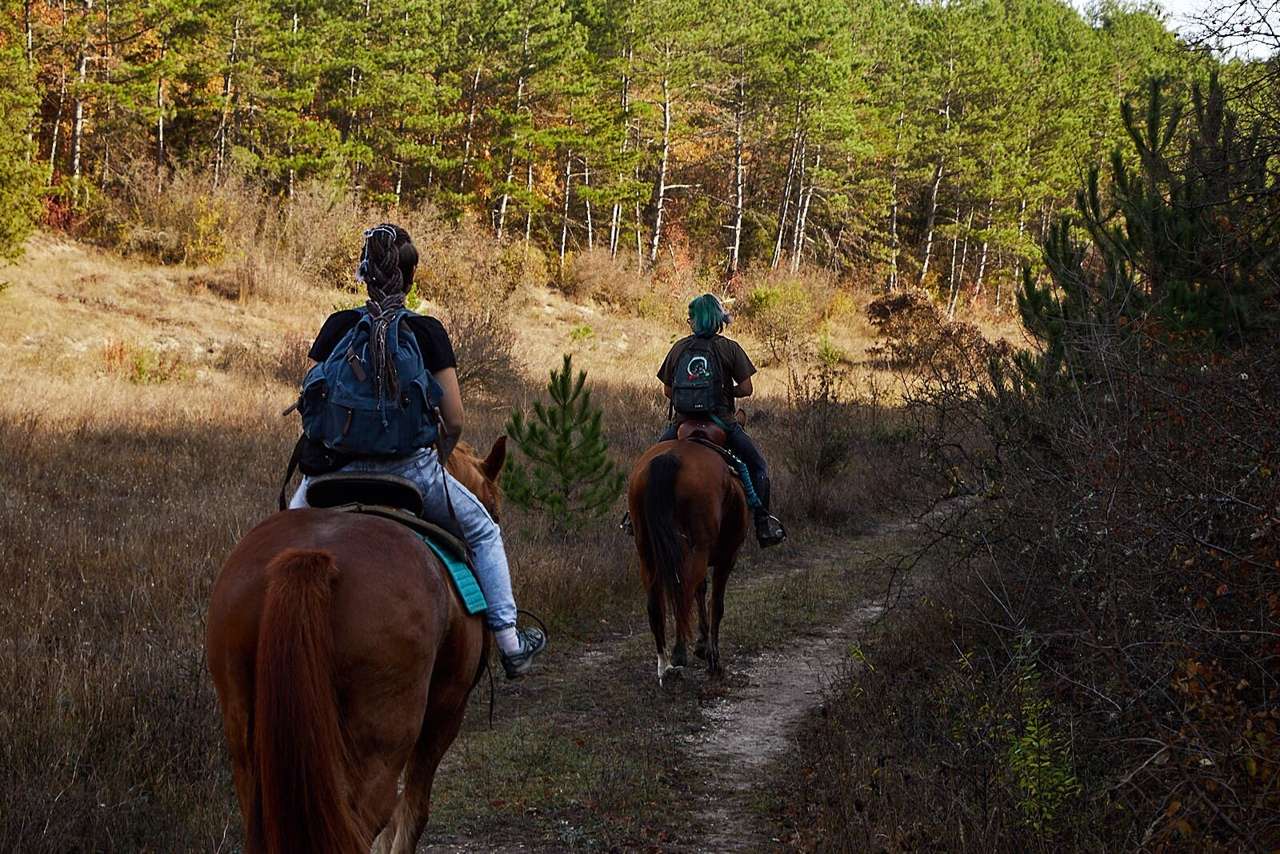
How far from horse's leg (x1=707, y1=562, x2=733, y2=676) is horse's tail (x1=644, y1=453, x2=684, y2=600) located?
80 cm

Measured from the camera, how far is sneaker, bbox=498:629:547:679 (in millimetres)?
4094

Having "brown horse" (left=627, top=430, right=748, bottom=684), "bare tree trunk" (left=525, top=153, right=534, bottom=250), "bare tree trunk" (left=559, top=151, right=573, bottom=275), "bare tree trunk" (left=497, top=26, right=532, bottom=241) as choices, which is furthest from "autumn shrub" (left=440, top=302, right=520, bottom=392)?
"bare tree trunk" (left=559, top=151, right=573, bottom=275)

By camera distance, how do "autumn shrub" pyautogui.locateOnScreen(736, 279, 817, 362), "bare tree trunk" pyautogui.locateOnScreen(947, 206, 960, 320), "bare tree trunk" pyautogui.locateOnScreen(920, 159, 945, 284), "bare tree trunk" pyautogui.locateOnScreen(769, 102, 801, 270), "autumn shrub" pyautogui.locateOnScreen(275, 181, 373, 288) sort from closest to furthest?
"autumn shrub" pyautogui.locateOnScreen(275, 181, 373, 288) < "autumn shrub" pyautogui.locateOnScreen(736, 279, 817, 362) < "bare tree trunk" pyautogui.locateOnScreen(769, 102, 801, 270) < "bare tree trunk" pyautogui.locateOnScreen(920, 159, 945, 284) < "bare tree trunk" pyautogui.locateOnScreen(947, 206, 960, 320)

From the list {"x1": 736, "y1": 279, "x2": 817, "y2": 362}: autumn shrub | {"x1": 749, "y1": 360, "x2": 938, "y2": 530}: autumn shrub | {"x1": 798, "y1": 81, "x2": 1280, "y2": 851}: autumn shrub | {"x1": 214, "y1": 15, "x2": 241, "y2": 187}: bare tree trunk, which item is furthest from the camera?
{"x1": 214, "y1": 15, "x2": 241, "y2": 187}: bare tree trunk

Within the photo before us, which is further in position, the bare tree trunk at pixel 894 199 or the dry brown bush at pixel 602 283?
the bare tree trunk at pixel 894 199

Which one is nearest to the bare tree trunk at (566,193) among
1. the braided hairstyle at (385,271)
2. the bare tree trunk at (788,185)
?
the bare tree trunk at (788,185)

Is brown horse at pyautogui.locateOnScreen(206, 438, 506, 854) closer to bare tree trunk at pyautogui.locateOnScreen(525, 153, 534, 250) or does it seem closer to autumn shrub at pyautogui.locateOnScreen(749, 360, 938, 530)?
autumn shrub at pyautogui.locateOnScreen(749, 360, 938, 530)

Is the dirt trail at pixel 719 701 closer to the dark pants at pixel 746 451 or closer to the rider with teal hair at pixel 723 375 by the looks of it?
the dark pants at pixel 746 451

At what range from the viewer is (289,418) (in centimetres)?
1550

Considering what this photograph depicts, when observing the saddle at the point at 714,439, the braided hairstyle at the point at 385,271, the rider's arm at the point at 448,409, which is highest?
the braided hairstyle at the point at 385,271

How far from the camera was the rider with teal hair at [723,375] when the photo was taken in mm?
7785

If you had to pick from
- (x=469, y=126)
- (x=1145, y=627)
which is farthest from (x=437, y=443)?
(x=469, y=126)

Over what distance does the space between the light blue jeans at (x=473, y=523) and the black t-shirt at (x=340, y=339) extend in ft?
0.49

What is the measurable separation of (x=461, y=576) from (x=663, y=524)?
3522 mm
